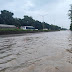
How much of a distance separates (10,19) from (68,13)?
99.2 feet

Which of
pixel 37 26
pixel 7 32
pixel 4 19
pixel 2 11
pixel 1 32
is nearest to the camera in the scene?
pixel 1 32

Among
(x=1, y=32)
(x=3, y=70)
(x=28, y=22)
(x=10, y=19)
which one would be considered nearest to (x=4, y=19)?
(x=10, y=19)

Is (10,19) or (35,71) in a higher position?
(10,19)

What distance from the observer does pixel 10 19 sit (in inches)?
2254

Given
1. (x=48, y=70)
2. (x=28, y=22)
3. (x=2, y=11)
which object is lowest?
(x=48, y=70)

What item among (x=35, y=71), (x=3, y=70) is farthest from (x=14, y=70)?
(x=35, y=71)

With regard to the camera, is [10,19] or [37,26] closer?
[10,19]

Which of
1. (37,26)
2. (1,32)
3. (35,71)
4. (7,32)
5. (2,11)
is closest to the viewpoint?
(35,71)

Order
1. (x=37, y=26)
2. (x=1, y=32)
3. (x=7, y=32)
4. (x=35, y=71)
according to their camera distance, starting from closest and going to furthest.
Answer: (x=35, y=71) → (x=1, y=32) → (x=7, y=32) → (x=37, y=26)

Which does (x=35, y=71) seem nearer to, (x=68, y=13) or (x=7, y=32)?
(x=7, y=32)

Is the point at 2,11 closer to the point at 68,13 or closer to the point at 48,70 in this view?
the point at 68,13

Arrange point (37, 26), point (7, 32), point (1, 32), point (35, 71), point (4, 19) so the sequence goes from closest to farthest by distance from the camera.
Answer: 1. point (35, 71)
2. point (1, 32)
3. point (7, 32)
4. point (4, 19)
5. point (37, 26)

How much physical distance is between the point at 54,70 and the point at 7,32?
1082 inches

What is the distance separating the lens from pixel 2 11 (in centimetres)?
6012
